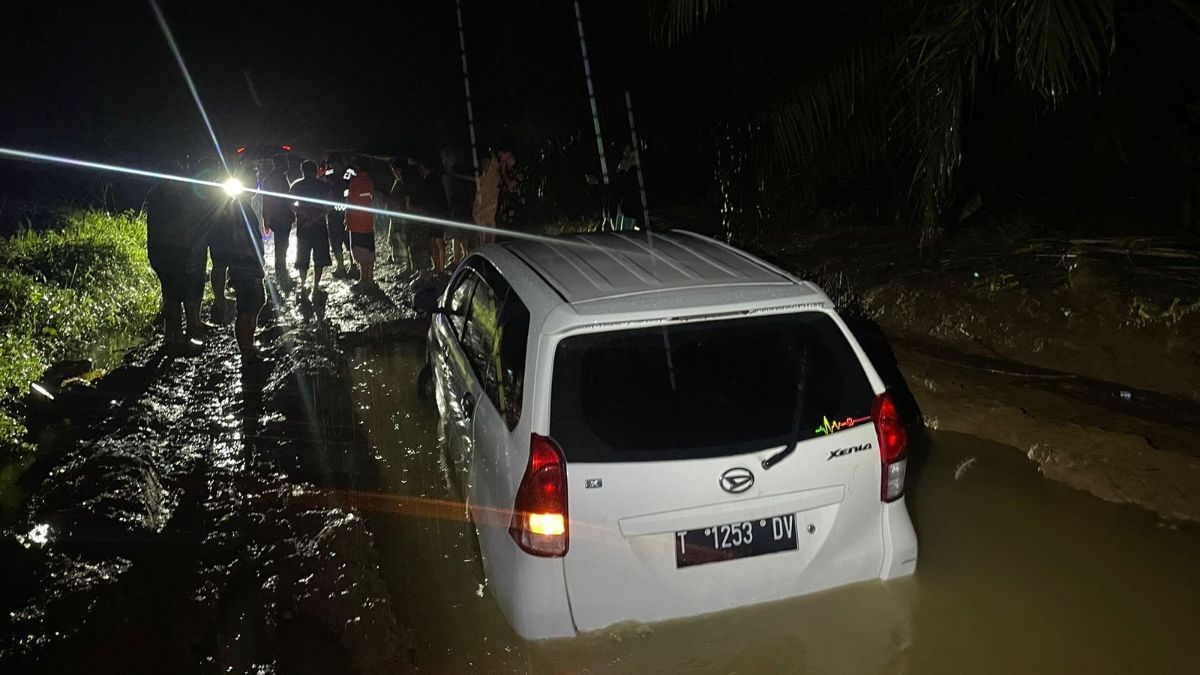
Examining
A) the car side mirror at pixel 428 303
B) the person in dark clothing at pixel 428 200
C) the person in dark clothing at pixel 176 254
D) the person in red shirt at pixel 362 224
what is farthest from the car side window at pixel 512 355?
the person in dark clothing at pixel 428 200

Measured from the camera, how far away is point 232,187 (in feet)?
28.1

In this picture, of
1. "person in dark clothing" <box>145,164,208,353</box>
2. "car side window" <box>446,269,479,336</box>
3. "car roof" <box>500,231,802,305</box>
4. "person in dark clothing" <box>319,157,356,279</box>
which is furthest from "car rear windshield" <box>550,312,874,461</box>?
"person in dark clothing" <box>319,157,356,279</box>

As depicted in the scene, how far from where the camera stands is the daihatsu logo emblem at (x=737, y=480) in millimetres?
3279

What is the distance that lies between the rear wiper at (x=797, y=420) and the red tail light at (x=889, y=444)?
0.29 m

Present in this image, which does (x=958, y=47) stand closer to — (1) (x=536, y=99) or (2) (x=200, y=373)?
(2) (x=200, y=373)

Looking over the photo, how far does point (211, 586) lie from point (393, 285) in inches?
318

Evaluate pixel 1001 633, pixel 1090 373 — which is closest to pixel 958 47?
pixel 1090 373

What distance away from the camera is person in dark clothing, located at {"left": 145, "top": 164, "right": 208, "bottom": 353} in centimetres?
852

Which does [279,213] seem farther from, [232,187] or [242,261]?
[242,261]

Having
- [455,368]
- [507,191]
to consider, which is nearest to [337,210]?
[507,191]

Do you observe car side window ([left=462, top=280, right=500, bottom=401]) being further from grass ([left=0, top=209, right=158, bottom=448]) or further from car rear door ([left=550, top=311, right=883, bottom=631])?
grass ([left=0, top=209, right=158, bottom=448])

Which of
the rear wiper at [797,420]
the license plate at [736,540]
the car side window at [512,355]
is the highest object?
the car side window at [512,355]

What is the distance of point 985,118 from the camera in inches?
320

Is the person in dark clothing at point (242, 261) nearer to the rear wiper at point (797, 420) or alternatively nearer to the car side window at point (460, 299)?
the car side window at point (460, 299)
